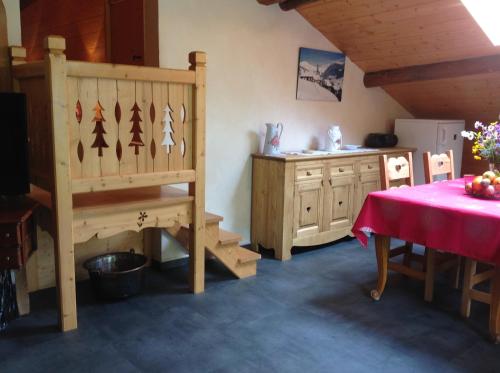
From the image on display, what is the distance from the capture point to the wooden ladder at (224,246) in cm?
329

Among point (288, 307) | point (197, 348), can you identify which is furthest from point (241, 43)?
point (197, 348)

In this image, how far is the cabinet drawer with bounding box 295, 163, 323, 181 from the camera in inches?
152

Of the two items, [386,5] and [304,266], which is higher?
[386,5]

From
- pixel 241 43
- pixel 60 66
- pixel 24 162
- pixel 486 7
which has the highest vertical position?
pixel 486 7

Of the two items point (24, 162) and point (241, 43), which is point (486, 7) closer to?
point (241, 43)

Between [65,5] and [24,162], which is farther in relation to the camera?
[65,5]

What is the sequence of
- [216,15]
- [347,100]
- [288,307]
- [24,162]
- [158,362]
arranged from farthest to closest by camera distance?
[347,100], [216,15], [288,307], [24,162], [158,362]

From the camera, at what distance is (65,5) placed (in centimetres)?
505

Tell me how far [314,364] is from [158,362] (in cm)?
79

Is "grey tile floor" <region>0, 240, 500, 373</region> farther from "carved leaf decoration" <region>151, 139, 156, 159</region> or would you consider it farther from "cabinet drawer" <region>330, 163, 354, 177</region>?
"cabinet drawer" <region>330, 163, 354, 177</region>

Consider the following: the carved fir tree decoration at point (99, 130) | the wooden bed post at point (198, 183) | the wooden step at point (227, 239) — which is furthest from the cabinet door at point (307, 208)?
the carved fir tree decoration at point (99, 130)

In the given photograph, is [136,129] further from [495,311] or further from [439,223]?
[495,311]

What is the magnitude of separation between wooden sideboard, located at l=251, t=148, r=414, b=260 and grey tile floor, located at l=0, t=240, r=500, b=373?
567mm

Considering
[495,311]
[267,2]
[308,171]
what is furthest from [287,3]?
[495,311]
